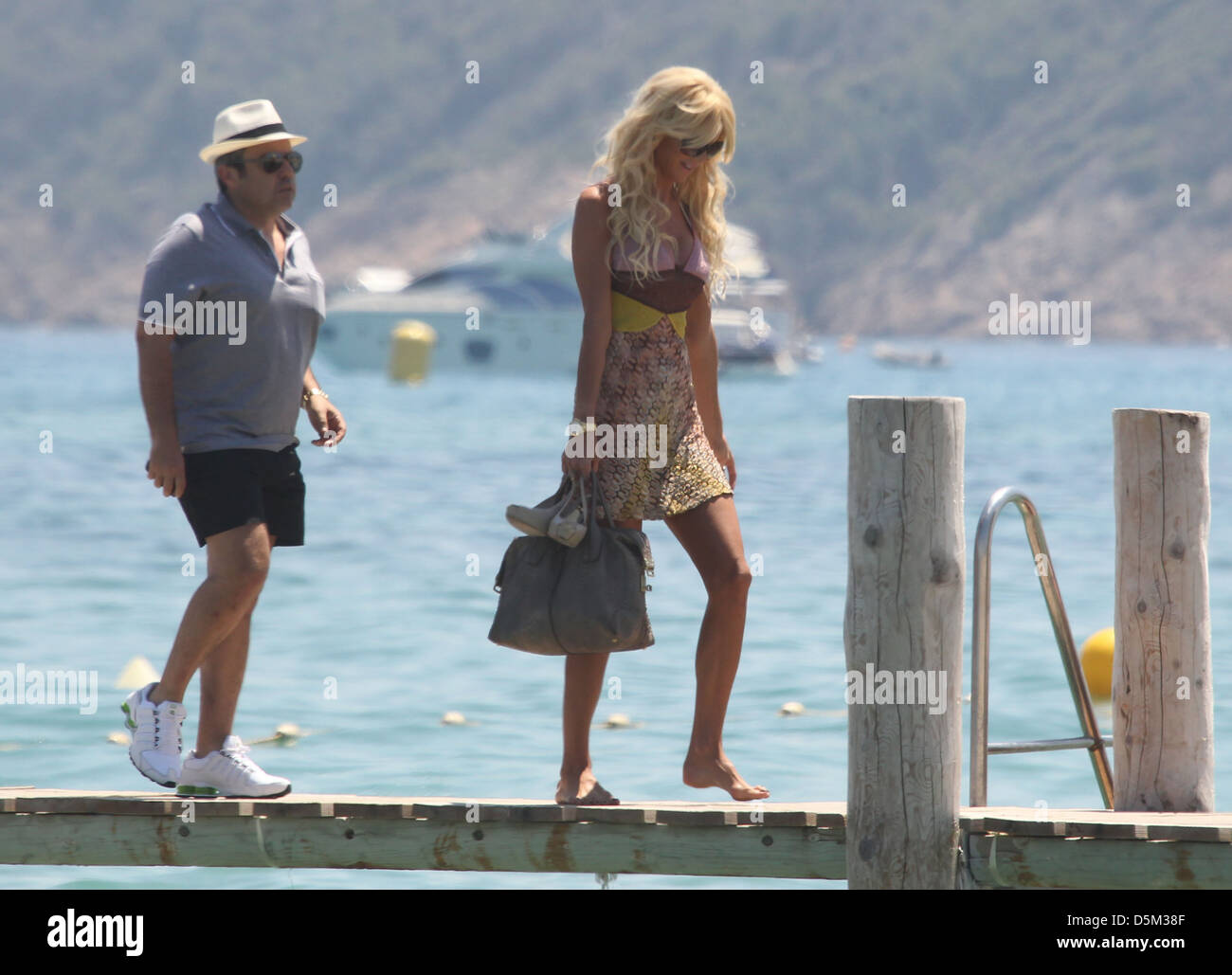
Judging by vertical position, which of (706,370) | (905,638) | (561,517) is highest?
(706,370)

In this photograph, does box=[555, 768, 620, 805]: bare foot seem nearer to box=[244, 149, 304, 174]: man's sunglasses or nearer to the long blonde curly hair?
the long blonde curly hair

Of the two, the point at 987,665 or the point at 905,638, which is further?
the point at 987,665

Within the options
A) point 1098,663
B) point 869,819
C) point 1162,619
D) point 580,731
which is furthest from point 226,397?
point 1098,663

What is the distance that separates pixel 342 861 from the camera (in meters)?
4.81

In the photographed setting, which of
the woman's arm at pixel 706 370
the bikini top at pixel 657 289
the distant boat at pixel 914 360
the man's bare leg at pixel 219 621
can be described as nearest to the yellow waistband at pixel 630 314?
the bikini top at pixel 657 289

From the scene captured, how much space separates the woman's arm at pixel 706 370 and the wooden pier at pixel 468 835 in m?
0.97

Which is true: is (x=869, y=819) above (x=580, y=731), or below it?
below

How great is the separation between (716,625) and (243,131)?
5.89 feet

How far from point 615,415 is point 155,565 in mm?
14570

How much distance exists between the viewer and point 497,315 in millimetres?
72438

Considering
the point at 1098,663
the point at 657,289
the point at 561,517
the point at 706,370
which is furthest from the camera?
the point at 1098,663

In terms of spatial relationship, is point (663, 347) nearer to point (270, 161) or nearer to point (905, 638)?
point (905, 638)
